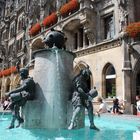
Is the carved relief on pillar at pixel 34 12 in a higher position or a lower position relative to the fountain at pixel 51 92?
higher

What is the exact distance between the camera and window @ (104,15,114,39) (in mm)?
20611

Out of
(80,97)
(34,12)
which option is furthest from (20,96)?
(34,12)

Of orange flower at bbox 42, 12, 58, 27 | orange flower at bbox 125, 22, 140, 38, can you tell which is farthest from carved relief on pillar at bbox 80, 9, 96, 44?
orange flower at bbox 42, 12, 58, 27

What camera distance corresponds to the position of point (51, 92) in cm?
704

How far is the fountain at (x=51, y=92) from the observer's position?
271 inches

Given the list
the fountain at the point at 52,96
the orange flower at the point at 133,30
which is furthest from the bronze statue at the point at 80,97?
the orange flower at the point at 133,30

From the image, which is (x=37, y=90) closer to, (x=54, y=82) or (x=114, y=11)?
(x=54, y=82)

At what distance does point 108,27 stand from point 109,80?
4596 mm

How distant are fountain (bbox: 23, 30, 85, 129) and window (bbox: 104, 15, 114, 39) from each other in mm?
13647

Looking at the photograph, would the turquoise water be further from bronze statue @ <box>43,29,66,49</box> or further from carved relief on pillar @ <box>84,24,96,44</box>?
carved relief on pillar @ <box>84,24,96,44</box>

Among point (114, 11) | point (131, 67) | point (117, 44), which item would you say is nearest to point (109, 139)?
point (131, 67)

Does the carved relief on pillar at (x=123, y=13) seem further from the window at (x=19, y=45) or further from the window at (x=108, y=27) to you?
the window at (x=19, y=45)

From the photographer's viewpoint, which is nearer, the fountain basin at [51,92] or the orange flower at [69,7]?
the fountain basin at [51,92]

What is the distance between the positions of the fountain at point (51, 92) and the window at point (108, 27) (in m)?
13.6
